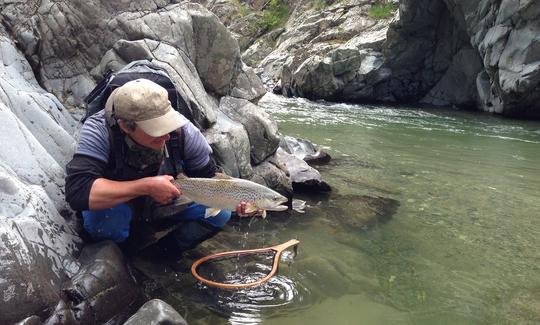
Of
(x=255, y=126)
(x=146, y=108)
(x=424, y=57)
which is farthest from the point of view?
(x=424, y=57)

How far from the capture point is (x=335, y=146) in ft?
45.0

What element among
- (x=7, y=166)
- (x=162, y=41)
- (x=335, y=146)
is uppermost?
(x=162, y=41)

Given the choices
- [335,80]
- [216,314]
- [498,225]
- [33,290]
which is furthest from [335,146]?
[335,80]

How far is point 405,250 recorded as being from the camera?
6.25 metres

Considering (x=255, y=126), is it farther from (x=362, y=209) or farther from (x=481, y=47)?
(x=481, y=47)

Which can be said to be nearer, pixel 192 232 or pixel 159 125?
pixel 159 125

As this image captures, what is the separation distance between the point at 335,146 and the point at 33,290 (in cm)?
1067

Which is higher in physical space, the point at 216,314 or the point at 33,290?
the point at 33,290

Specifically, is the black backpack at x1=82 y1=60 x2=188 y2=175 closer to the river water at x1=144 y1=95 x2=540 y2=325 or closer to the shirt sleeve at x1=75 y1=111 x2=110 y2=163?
the shirt sleeve at x1=75 y1=111 x2=110 y2=163

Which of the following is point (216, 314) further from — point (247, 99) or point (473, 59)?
point (473, 59)

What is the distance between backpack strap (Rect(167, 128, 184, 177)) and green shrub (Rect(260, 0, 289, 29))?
50757 millimetres

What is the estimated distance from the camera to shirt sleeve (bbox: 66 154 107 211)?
13.1 ft

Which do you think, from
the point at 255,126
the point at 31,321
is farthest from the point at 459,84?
the point at 31,321

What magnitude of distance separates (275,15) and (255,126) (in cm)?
4894
